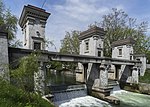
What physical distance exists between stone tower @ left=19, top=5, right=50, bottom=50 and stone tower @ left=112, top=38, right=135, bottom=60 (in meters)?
13.8

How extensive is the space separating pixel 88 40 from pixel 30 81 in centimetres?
1492

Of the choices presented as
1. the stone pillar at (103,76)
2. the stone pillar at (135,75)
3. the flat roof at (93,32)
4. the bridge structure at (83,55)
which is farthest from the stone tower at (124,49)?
the stone pillar at (103,76)

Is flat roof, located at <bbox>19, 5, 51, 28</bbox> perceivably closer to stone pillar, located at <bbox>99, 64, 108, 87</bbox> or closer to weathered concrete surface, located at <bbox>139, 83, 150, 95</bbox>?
stone pillar, located at <bbox>99, 64, 108, 87</bbox>

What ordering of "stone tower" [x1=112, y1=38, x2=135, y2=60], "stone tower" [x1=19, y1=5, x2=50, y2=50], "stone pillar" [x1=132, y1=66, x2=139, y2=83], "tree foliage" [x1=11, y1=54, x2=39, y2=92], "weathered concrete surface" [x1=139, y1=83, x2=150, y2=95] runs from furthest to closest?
"stone tower" [x1=112, y1=38, x2=135, y2=60] → "stone pillar" [x1=132, y1=66, x2=139, y2=83] → "weathered concrete surface" [x1=139, y1=83, x2=150, y2=95] → "stone tower" [x1=19, y1=5, x2=50, y2=50] → "tree foliage" [x1=11, y1=54, x2=39, y2=92]

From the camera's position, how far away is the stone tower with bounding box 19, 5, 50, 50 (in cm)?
1395

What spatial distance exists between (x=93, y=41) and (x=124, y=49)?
6.63 m

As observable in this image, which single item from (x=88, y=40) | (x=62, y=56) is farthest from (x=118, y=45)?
(x=62, y=56)

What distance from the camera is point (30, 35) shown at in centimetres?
1411

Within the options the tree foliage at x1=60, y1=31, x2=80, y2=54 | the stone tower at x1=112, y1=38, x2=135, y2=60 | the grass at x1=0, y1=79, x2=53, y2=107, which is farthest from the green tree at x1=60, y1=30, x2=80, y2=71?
the grass at x1=0, y1=79, x2=53, y2=107

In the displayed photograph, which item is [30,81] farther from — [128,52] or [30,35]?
[128,52]

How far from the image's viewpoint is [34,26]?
14422 mm

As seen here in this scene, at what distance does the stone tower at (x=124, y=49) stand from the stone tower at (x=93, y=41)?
5063mm

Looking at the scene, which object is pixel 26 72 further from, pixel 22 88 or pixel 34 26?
pixel 34 26

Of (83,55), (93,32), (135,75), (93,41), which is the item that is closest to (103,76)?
(83,55)
